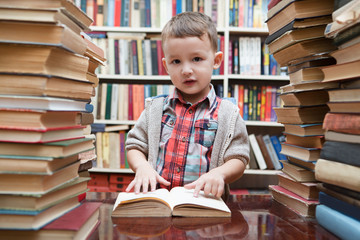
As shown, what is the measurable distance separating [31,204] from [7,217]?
0.04 meters

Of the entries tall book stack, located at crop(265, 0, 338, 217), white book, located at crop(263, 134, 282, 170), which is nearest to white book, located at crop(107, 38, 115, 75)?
white book, located at crop(263, 134, 282, 170)

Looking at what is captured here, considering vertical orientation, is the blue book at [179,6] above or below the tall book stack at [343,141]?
above

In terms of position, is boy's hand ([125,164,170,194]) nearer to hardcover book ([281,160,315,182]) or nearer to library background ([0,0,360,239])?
library background ([0,0,360,239])

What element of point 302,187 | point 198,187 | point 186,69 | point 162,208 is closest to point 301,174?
point 302,187

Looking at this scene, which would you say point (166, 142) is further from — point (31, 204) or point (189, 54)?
point (31, 204)

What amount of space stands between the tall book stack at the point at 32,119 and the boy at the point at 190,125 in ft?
1.44

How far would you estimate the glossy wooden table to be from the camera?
0.55 metres

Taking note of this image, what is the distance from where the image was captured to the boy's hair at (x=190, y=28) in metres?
0.98

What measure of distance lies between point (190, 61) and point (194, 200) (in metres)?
0.49

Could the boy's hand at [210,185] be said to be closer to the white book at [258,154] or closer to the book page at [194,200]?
the book page at [194,200]

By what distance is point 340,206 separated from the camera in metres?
0.58

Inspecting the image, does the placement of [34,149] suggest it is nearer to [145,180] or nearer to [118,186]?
[145,180]

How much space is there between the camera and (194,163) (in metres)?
1.00

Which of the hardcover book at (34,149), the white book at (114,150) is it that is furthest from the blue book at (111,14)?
the hardcover book at (34,149)
